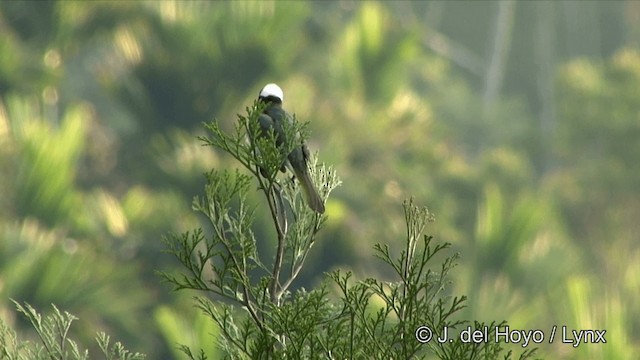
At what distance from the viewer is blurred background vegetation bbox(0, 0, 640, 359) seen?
8594mm

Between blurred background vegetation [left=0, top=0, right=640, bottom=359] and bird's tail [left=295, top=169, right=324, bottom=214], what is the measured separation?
1.65 metres

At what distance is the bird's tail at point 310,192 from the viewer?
2812 mm

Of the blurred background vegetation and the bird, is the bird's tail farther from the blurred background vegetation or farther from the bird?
the blurred background vegetation

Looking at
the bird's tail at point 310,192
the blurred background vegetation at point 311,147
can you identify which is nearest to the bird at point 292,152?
the bird's tail at point 310,192

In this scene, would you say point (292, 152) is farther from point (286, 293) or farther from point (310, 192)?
point (286, 293)

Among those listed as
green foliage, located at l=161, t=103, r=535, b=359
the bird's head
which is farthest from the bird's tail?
the bird's head

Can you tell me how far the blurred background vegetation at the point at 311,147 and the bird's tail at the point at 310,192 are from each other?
5.42 ft

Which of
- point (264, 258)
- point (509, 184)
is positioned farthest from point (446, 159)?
point (264, 258)

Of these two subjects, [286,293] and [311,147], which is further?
[311,147]

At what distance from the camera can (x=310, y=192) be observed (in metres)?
2.88

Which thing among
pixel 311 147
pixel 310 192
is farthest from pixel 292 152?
pixel 311 147

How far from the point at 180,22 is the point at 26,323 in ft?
16.3

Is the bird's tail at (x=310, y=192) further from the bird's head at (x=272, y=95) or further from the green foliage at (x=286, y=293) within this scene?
the bird's head at (x=272, y=95)

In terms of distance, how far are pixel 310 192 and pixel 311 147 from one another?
28.2ft
